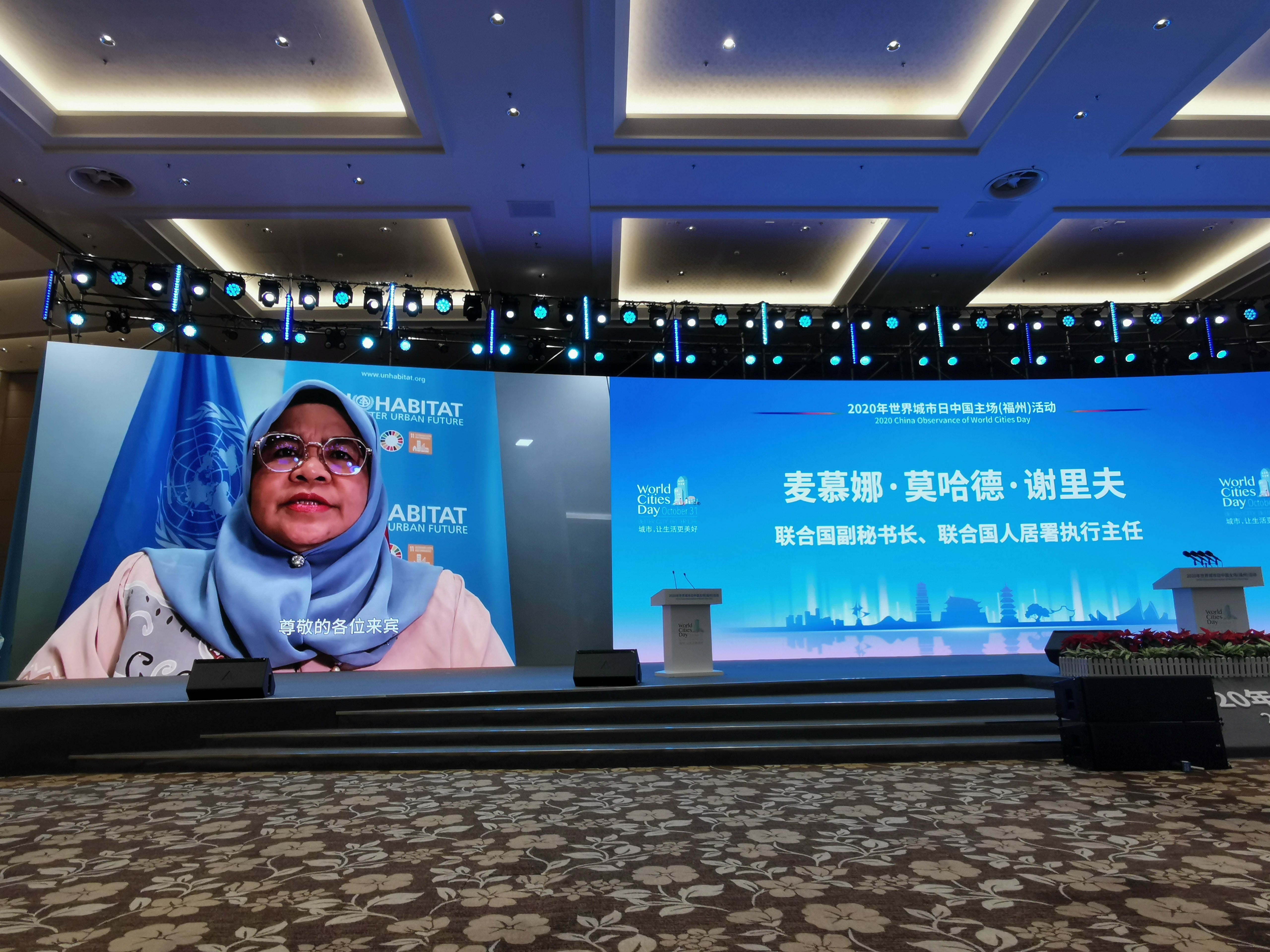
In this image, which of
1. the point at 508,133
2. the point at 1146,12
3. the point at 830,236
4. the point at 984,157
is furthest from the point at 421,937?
the point at 830,236

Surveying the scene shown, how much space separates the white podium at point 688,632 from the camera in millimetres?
6465

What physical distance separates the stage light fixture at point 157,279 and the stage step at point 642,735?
5.29 metres

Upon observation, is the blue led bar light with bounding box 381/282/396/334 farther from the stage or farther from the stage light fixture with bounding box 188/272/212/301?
the stage

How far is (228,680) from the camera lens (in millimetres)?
5152

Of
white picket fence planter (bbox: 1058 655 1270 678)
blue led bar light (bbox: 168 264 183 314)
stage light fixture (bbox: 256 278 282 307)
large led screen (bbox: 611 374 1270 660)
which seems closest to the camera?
white picket fence planter (bbox: 1058 655 1270 678)

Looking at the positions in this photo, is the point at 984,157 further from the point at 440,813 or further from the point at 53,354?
the point at 53,354

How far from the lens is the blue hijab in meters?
7.38

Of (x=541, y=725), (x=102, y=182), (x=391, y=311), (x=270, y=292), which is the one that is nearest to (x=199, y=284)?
(x=270, y=292)

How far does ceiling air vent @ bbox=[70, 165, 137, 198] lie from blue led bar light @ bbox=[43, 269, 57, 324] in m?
1.50

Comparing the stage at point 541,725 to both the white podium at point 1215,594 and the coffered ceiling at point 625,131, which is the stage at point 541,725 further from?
the coffered ceiling at point 625,131

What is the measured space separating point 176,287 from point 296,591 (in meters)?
3.43

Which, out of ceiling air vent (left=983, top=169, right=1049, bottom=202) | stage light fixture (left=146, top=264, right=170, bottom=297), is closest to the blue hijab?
stage light fixture (left=146, top=264, right=170, bottom=297)

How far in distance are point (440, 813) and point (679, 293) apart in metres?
7.69

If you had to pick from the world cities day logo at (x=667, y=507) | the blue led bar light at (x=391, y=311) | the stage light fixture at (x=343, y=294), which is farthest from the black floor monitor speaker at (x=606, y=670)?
the stage light fixture at (x=343, y=294)
